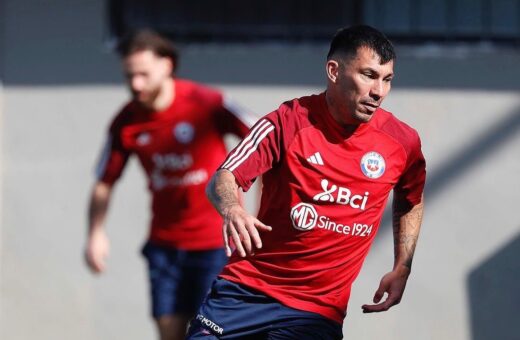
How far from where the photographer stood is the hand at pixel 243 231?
4094mm

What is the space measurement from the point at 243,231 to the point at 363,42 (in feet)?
3.04

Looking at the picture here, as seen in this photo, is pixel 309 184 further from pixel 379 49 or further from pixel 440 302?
pixel 440 302

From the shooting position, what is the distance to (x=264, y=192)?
464 cm

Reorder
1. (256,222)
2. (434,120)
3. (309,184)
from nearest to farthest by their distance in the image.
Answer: (256,222)
(309,184)
(434,120)

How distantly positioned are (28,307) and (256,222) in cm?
409

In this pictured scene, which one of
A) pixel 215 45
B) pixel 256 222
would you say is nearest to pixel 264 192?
pixel 256 222

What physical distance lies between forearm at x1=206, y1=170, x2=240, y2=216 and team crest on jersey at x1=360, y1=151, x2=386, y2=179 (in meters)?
0.50

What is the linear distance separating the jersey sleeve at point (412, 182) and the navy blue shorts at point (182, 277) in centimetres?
Answer: 172

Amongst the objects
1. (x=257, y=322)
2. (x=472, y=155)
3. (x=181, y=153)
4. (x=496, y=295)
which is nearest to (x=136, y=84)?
(x=181, y=153)

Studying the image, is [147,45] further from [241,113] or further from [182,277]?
[182,277]

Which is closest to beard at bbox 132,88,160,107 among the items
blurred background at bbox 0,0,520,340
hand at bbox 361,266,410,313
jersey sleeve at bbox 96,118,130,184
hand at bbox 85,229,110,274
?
jersey sleeve at bbox 96,118,130,184

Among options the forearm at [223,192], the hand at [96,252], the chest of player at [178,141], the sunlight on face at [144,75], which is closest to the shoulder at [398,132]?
the forearm at [223,192]

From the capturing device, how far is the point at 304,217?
179 inches

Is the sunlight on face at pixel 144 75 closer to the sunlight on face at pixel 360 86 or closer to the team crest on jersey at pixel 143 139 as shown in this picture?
the team crest on jersey at pixel 143 139
